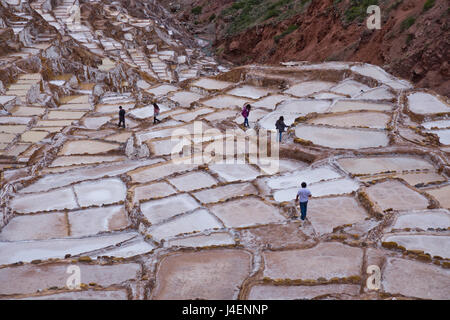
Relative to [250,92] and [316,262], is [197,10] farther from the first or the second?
[316,262]

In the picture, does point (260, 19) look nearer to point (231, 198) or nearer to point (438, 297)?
point (231, 198)

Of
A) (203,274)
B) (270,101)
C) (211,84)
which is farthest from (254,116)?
(203,274)

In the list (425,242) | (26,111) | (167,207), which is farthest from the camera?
(26,111)

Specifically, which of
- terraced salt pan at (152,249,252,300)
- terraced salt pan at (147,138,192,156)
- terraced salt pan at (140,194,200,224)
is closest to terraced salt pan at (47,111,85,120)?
terraced salt pan at (147,138,192,156)

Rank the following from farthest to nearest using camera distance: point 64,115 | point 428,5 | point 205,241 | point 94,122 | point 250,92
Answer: point 428,5, point 64,115, point 250,92, point 94,122, point 205,241

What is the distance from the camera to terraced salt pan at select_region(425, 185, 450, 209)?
7.68m

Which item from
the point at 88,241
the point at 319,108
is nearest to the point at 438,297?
the point at 88,241

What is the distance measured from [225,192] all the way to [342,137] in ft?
11.8

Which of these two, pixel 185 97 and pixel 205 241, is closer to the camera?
pixel 205 241

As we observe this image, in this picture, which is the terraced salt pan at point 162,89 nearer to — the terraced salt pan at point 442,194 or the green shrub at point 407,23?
the green shrub at point 407,23

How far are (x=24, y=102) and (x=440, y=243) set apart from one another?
590 inches

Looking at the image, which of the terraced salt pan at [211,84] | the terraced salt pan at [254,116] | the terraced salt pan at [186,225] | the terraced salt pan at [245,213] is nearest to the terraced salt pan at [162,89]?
the terraced salt pan at [211,84]

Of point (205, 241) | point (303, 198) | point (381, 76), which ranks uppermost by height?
point (381, 76)

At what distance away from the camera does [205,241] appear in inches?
257
